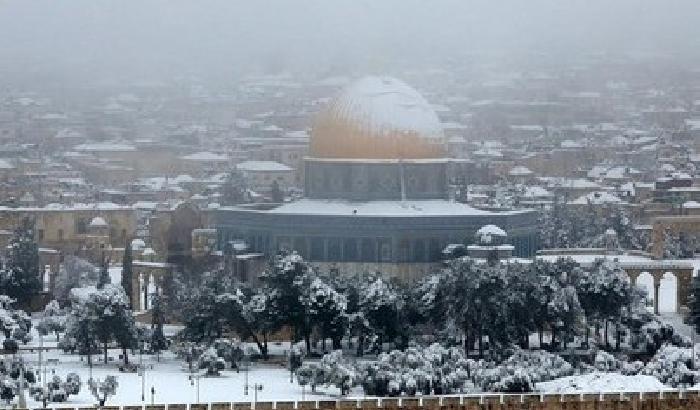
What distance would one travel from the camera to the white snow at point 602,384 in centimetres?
4350

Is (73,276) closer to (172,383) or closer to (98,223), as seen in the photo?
(98,223)

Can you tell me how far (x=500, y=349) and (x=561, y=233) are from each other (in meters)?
25.0

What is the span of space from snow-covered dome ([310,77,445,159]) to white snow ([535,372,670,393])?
17760 millimetres

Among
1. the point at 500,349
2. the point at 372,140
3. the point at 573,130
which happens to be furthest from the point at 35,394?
the point at 573,130

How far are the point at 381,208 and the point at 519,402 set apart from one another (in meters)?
20.8

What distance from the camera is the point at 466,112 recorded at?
5527 inches

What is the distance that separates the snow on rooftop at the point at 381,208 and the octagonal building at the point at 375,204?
2 cm

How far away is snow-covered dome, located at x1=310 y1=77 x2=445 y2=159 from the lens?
208 ft

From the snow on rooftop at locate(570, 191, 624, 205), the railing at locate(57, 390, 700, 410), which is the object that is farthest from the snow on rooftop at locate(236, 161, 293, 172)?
the railing at locate(57, 390, 700, 410)

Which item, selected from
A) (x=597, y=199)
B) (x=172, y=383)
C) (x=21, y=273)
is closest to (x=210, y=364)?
(x=172, y=383)

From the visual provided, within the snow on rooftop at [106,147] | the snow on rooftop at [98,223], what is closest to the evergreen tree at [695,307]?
the snow on rooftop at [98,223]

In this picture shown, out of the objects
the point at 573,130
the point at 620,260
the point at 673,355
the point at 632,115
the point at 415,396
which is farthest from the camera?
the point at 632,115

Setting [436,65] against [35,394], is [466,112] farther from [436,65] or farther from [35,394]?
[35,394]

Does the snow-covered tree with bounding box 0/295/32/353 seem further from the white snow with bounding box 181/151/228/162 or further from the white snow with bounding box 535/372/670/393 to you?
the white snow with bounding box 181/151/228/162
